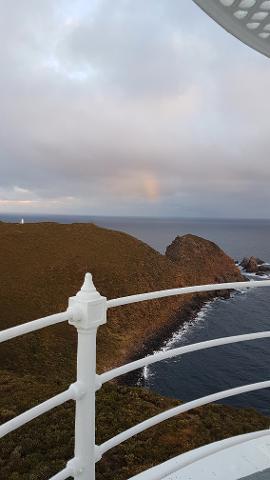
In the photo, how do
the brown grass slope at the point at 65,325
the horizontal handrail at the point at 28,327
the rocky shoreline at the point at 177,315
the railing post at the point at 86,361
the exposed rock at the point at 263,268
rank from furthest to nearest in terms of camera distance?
the exposed rock at the point at 263,268 → the rocky shoreline at the point at 177,315 → the brown grass slope at the point at 65,325 → the railing post at the point at 86,361 → the horizontal handrail at the point at 28,327

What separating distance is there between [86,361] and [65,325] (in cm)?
3719

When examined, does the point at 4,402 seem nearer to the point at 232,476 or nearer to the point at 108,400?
the point at 108,400

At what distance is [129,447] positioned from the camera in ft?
30.4

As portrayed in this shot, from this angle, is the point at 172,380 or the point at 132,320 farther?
the point at 132,320

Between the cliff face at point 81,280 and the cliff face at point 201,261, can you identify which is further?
the cliff face at point 201,261

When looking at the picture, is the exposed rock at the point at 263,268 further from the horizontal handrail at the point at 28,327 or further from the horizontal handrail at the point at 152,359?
the horizontal handrail at the point at 28,327

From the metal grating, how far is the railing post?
232 cm

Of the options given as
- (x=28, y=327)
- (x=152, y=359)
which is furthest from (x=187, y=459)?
(x=28, y=327)

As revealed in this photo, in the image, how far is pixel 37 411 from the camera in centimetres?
199

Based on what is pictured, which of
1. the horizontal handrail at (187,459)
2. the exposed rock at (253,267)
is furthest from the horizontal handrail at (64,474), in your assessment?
the exposed rock at (253,267)

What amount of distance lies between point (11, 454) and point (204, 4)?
8.72 meters

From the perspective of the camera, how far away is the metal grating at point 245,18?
3.03 metres

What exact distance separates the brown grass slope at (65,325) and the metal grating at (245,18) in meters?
7.70

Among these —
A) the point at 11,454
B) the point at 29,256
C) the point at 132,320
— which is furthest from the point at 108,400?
the point at 29,256
